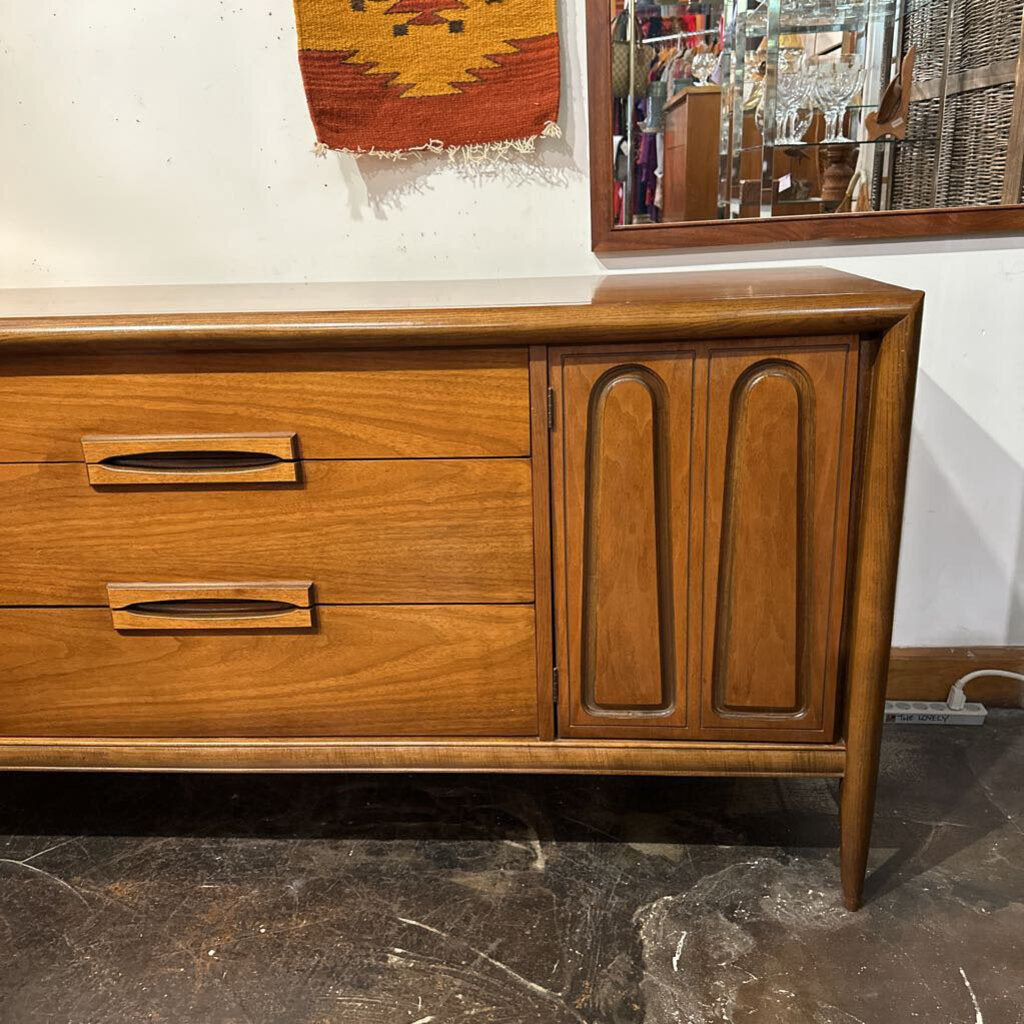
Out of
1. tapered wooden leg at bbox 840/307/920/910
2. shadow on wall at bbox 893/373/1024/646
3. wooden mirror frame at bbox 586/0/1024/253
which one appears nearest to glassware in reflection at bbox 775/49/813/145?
wooden mirror frame at bbox 586/0/1024/253

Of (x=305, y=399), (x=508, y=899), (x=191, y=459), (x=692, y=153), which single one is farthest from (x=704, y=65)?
(x=508, y=899)

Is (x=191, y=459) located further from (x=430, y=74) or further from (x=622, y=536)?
(x=430, y=74)

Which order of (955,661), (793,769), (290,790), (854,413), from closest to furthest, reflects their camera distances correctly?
(854,413), (793,769), (290,790), (955,661)

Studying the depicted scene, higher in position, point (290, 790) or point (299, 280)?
point (299, 280)

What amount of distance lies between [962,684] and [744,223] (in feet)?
2.95

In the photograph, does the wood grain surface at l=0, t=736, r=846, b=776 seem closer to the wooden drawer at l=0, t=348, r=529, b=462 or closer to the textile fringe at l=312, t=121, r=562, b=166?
the wooden drawer at l=0, t=348, r=529, b=462

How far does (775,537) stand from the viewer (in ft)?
3.41

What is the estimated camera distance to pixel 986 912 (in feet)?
3.75

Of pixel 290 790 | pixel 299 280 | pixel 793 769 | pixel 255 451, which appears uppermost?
pixel 299 280

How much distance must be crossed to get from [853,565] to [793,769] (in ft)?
0.89

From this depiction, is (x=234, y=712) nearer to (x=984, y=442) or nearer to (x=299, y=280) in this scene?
(x=299, y=280)

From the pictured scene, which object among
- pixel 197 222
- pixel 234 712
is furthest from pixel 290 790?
pixel 197 222

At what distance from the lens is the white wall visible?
A: 141cm

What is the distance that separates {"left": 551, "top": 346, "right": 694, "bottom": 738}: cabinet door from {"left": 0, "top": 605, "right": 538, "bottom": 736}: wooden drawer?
71 mm
